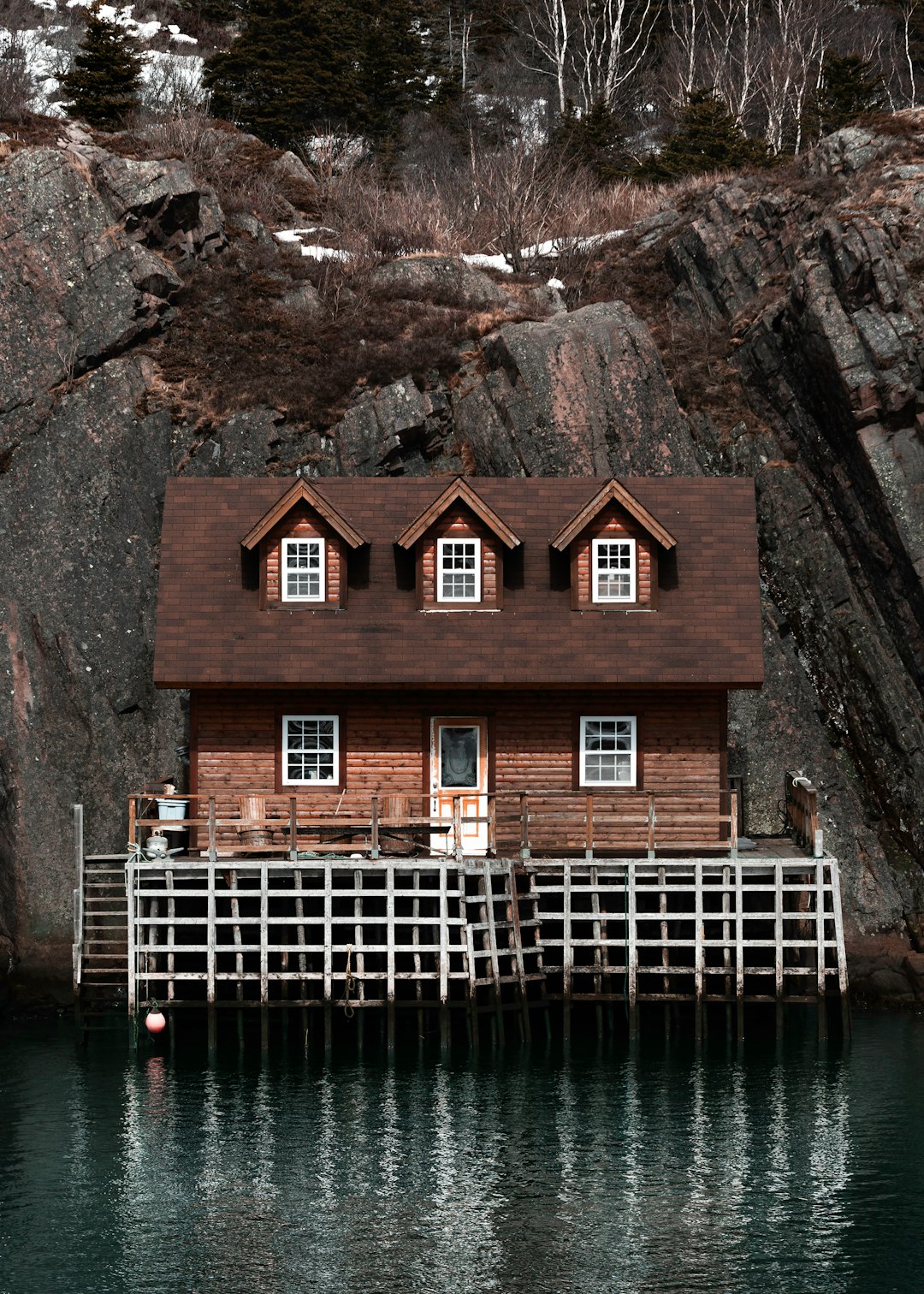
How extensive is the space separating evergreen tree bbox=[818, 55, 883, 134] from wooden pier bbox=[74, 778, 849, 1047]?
122 feet

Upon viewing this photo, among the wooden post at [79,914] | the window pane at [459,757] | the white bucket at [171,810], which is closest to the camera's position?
the wooden post at [79,914]

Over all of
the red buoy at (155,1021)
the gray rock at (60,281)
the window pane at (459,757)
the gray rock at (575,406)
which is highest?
the gray rock at (60,281)

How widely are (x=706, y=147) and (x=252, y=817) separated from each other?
39.3 metres

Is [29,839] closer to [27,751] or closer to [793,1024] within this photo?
[27,751]

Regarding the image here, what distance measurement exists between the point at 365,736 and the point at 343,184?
32042 millimetres

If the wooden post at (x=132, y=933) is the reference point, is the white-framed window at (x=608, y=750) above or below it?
above

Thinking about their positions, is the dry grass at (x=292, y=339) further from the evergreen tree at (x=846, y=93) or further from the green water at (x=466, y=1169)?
the green water at (x=466, y=1169)

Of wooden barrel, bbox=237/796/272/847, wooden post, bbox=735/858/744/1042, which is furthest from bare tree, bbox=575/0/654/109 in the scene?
wooden post, bbox=735/858/744/1042

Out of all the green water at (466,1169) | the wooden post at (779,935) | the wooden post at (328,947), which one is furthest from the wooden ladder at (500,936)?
the wooden post at (779,935)

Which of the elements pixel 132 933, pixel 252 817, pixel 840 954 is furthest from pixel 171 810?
pixel 840 954

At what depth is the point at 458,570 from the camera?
38.9 metres

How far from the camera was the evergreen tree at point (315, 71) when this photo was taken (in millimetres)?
70625

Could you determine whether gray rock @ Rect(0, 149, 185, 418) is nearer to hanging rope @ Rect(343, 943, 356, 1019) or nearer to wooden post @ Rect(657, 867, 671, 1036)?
hanging rope @ Rect(343, 943, 356, 1019)

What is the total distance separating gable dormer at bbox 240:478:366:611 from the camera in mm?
38812
